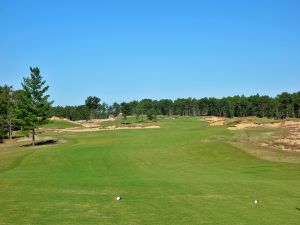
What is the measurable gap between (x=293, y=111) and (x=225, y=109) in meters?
39.9

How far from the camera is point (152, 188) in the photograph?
76.0 ft

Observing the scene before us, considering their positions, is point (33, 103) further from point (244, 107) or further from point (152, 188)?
Result: point (244, 107)

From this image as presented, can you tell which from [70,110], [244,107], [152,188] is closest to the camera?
[152,188]

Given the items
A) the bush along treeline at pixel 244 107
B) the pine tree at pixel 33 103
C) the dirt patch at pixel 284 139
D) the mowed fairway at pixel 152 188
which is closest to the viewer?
the mowed fairway at pixel 152 188

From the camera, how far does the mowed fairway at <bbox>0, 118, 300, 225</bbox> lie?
51.0 ft

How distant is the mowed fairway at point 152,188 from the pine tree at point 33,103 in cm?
1579

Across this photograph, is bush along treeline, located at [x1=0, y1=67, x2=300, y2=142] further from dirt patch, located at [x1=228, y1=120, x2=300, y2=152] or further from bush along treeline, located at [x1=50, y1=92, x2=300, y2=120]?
dirt patch, located at [x1=228, y1=120, x2=300, y2=152]

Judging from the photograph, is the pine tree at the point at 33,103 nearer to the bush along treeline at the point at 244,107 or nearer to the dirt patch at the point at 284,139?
the dirt patch at the point at 284,139

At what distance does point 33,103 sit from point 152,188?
4368 centimetres

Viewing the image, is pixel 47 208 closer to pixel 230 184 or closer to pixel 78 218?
pixel 78 218

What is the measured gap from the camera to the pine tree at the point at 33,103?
61500 millimetres

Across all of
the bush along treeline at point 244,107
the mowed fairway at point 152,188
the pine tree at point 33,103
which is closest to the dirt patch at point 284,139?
the mowed fairway at point 152,188

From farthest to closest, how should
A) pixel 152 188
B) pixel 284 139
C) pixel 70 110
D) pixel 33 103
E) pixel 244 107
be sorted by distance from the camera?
pixel 70 110, pixel 244 107, pixel 33 103, pixel 284 139, pixel 152 188

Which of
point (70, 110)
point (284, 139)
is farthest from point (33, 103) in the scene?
point (70, 110)
